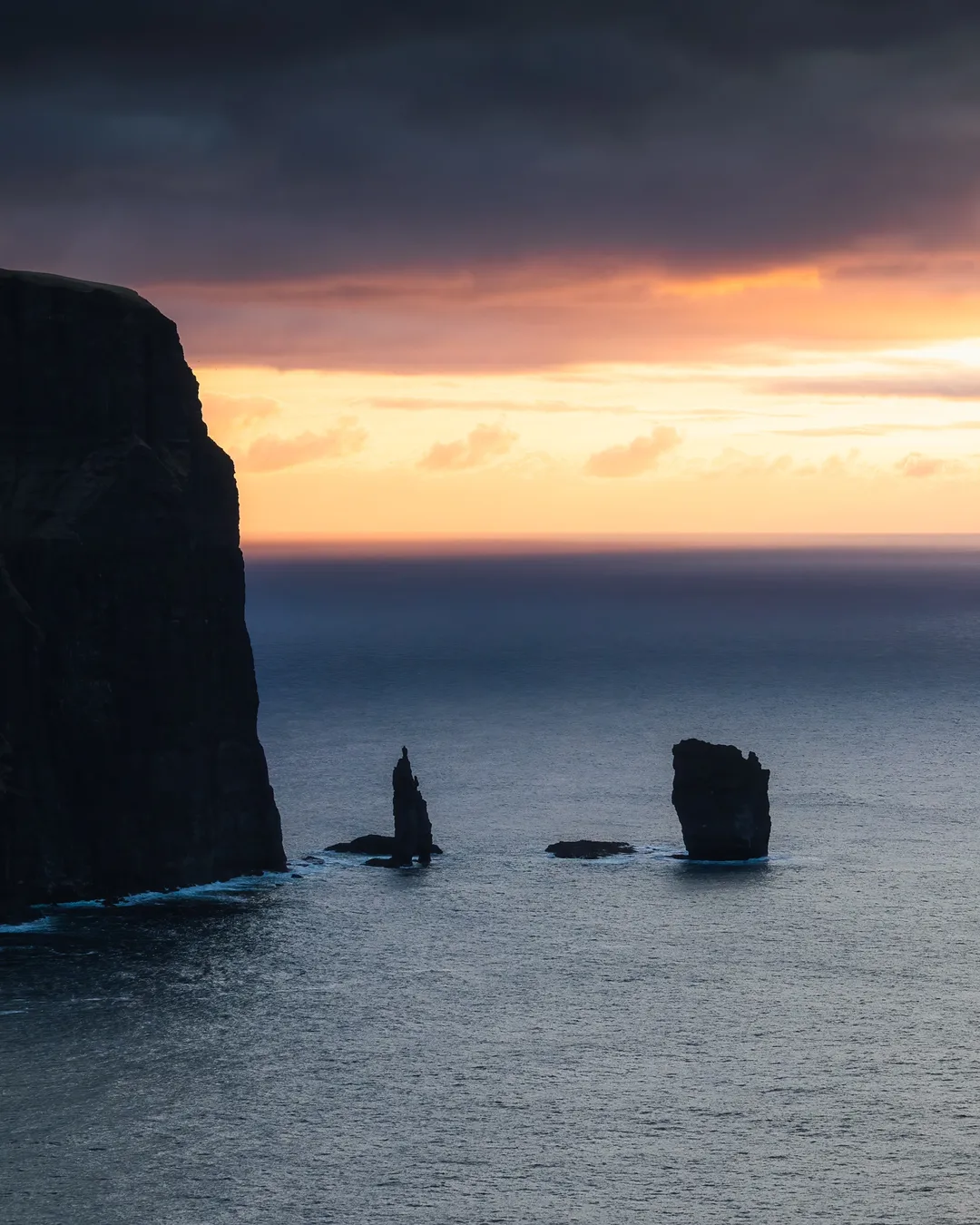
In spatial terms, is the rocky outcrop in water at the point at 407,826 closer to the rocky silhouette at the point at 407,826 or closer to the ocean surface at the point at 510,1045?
the rocky silhouette at the point at 407,826

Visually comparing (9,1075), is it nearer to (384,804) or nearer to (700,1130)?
(700,1130)

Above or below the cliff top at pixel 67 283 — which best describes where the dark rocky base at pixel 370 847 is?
below

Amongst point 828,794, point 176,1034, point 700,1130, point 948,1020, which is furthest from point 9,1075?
point 828,794

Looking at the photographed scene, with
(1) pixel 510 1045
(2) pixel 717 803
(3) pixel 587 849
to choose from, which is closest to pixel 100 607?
(3) pixel 587 849

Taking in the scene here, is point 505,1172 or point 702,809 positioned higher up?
point 702,809

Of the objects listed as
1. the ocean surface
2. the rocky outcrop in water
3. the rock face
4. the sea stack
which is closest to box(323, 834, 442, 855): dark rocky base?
the ocean surface

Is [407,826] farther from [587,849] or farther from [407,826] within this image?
[587,849]

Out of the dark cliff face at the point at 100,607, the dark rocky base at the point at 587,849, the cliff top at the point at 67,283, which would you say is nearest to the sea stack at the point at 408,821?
the dark rocky base at the point at 587,849
